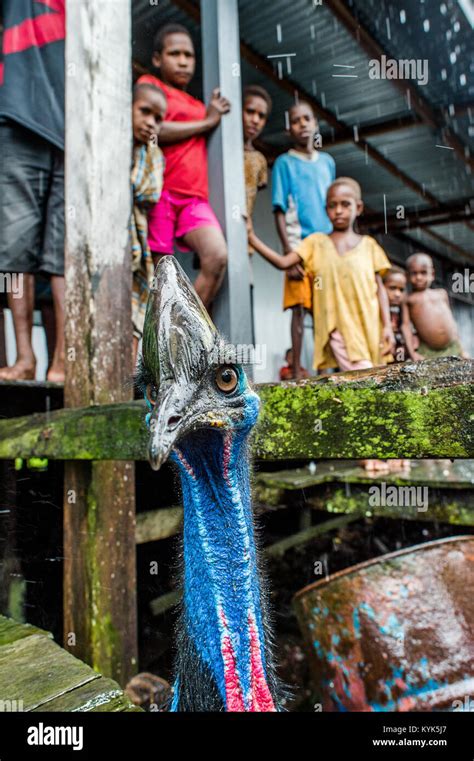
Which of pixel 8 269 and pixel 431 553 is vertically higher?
pixel 8 269

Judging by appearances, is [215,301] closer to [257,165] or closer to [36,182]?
[36,182]

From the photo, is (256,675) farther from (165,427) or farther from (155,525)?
(155,525)

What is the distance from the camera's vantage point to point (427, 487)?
3.19 metres

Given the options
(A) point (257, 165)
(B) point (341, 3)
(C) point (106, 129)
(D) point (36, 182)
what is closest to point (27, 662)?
(C) point (106, 129)

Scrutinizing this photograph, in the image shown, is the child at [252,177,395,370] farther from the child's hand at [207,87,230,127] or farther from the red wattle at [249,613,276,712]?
the red wattle at [249,613,276,712]

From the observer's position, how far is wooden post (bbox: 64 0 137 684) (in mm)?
2289

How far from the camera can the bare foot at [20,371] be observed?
2.77 metres

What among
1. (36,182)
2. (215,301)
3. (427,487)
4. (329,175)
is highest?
(329,175)

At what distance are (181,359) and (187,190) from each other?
2.56 m

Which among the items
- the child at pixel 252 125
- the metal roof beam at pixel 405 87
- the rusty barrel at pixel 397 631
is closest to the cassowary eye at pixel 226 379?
the rusty barrel at pixel 397 631

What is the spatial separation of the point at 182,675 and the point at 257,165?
3.91 m

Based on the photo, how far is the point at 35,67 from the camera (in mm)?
2998
